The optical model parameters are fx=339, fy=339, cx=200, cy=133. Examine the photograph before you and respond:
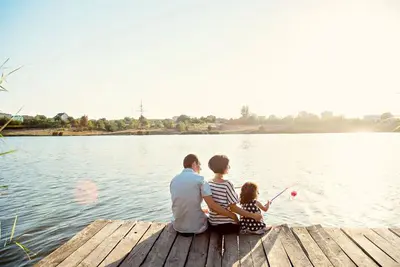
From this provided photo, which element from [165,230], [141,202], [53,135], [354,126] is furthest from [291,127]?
[165,230]

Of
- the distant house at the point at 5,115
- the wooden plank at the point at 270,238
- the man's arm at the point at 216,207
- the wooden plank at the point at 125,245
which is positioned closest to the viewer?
the distant house at the point at 5,115

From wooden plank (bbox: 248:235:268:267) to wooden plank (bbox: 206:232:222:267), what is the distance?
40 cm

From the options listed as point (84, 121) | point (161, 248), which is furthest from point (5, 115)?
point (84, 121)

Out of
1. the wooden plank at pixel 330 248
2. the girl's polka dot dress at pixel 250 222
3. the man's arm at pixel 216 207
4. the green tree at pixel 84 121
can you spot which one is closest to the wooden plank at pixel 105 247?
the man's arm at pixel 216 207

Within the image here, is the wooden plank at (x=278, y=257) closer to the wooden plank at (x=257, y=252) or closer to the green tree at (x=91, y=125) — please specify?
the wooden plank at (x=257, y=252)

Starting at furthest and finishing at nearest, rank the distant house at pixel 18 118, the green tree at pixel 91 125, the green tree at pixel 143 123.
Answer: the green tree at pixel 143 123 < the green tree at pixel 91 125 < the distant house at pixel 18 118

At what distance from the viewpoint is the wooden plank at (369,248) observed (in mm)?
3955

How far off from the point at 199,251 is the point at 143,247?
0.74 meters

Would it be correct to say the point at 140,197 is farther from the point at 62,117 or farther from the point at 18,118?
the point at 62,117

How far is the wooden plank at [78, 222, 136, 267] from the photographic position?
12.8ft

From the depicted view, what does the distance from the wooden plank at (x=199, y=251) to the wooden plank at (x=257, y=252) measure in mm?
572

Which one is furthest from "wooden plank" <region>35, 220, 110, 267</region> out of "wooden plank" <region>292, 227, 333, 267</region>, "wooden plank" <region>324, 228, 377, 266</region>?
"wooden plank" <region>324, 228, 377, 266</region>

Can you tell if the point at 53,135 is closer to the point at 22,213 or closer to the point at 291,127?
the point at 291,127

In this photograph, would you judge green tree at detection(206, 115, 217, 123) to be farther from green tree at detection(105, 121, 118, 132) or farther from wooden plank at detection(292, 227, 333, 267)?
wooden plank at detection(292, 227, 333, 267)
